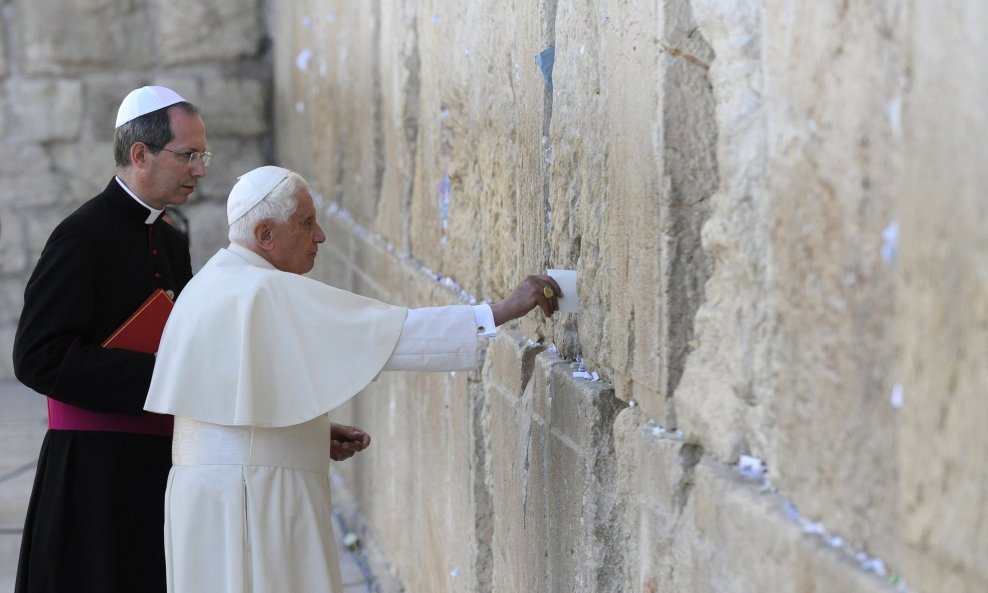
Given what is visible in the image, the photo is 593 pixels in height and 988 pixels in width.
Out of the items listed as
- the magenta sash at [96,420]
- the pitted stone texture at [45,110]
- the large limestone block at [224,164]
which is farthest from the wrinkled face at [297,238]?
the pitted stone texture at [45,110]

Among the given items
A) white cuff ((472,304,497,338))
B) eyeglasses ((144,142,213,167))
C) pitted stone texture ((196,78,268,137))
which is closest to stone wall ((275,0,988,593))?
white cuff ((472,304,497,338))

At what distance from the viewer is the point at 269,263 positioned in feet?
9.71

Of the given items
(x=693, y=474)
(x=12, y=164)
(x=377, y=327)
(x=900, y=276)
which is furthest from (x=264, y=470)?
(x=12, y=164)

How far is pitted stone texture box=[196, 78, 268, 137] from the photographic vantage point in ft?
29.0

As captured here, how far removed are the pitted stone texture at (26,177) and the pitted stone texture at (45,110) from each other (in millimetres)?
97

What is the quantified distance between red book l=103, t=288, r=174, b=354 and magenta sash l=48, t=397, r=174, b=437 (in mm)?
190

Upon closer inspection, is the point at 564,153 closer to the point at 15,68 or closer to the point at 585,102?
the point at 585,102

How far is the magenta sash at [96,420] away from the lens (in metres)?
3.30

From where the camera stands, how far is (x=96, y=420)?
3.30 metres

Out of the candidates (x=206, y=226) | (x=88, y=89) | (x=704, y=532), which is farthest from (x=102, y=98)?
(x=704, y=532)

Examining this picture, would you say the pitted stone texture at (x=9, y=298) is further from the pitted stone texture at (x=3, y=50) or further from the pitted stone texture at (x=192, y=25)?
Result: the pitted stone texture at (x=192, y=25)

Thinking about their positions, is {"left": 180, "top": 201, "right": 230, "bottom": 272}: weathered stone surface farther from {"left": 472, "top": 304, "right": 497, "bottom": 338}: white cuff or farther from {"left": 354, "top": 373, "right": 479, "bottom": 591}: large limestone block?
{"left": 472, "top": 304, "right": 497, "bottom": 338}: white cuff

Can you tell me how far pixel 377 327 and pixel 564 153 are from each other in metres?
0.58

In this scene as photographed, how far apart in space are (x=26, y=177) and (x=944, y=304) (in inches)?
336
